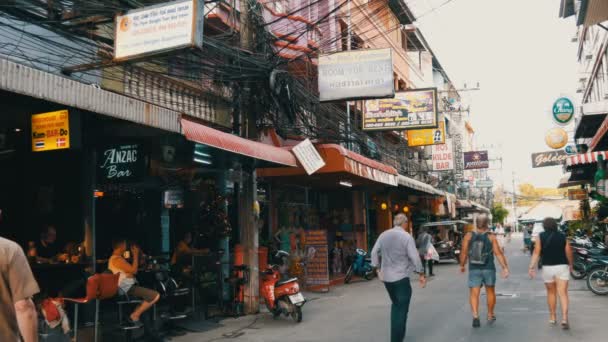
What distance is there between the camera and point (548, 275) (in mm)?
9438

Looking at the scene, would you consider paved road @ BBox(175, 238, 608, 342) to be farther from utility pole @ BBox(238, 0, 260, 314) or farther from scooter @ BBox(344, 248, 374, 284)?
scooter @ BBox(344, 248, 374, 284)

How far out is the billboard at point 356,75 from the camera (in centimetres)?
1377

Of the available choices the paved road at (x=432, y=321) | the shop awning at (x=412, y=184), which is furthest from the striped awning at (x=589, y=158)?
the shop awning at (x=412, y=184)

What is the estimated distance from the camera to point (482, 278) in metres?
9.59

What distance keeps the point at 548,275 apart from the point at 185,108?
28.0ft

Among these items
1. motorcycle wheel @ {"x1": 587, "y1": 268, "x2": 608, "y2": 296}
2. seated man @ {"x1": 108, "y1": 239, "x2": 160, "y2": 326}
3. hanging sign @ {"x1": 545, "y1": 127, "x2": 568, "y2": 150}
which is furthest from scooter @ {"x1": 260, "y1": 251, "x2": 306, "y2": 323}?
hanging sign @ {"x1": 545, "y1": 127, "x2": 568, "y2": 150}

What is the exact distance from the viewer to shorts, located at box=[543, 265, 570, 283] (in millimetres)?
9328

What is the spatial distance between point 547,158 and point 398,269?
99.6 feet

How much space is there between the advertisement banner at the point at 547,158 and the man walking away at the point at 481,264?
27.7 meters

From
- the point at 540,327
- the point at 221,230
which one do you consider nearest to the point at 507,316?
the point at 540,327

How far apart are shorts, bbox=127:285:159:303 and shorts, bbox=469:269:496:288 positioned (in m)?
5.12

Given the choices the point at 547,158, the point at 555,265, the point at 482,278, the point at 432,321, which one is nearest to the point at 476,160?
the point at 547,158

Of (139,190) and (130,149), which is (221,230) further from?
(130,149)

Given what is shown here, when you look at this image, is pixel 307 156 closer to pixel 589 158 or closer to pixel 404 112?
pixel 404 112
